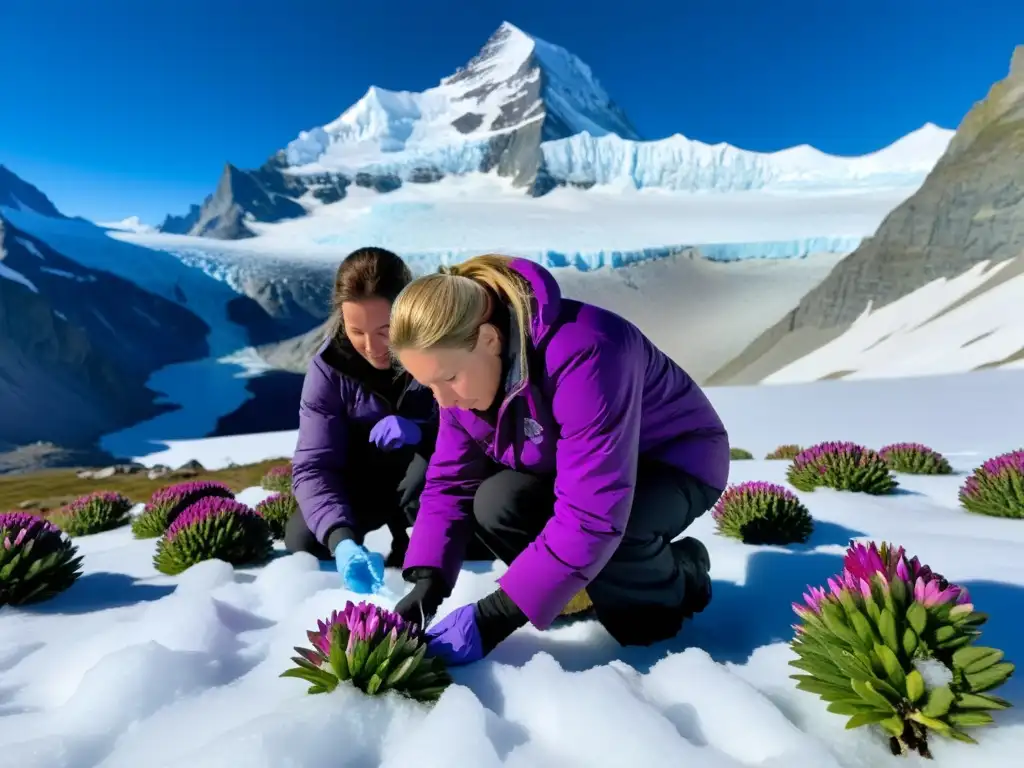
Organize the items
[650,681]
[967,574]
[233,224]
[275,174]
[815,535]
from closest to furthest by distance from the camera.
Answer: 1. [650,681]
2. [967,574]
3. [815,535]
4. [233,224]
5. [275,174]

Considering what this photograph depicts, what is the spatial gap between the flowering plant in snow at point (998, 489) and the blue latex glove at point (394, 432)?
3476 millimetres

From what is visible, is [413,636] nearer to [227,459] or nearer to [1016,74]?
[227,459]

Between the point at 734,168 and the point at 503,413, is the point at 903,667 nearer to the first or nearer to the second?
the point at 503,413

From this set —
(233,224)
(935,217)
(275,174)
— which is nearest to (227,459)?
(935,217)

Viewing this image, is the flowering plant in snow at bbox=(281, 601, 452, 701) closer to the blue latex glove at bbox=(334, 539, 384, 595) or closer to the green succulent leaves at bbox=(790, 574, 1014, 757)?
the blue latex glove at bbox=(334, 539, 384, 595)

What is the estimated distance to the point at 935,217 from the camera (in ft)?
157

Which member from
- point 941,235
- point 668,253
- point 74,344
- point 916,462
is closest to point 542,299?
point 916,462

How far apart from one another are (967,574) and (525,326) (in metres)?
2.19

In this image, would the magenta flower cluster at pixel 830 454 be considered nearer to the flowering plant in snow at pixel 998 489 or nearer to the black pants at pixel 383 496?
the flowering plant in snow at pixel 998 489

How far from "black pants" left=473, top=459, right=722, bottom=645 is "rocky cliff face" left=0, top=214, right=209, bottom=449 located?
168ft

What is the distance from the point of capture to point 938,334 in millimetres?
34562

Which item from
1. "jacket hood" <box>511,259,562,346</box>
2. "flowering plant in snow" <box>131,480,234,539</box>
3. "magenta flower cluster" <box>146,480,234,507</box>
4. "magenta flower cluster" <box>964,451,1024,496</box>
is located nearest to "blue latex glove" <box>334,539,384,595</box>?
"jacket hood" <box>511,259,562,346</box>

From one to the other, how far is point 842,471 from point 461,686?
3917mm

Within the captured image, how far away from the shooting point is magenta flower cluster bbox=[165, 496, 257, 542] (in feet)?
12.3
